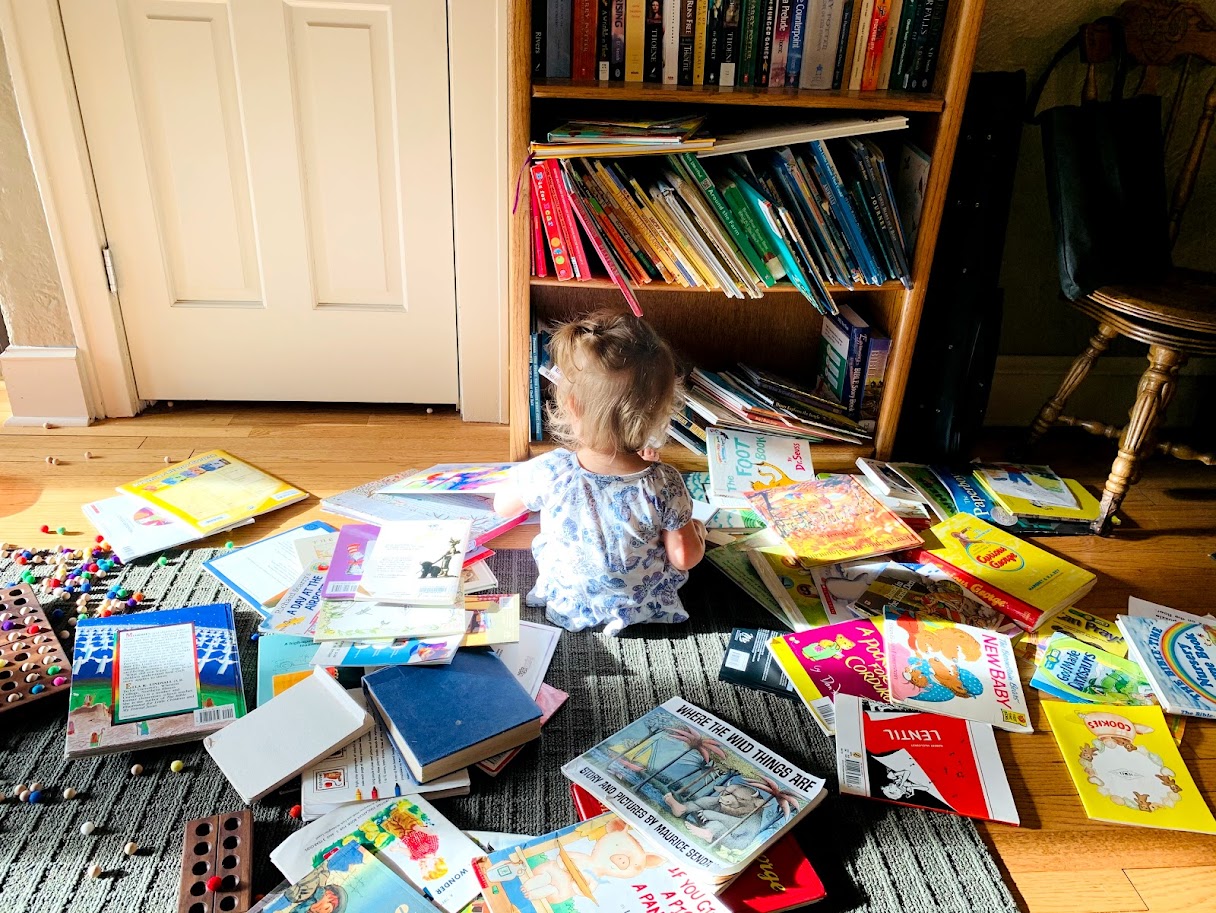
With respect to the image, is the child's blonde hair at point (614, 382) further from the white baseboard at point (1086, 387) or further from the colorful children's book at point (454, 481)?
the white baseboard at point (1086, 387)

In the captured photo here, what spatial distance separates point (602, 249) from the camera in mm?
1851

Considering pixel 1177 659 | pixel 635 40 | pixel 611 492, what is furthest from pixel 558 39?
pixel 1177 659

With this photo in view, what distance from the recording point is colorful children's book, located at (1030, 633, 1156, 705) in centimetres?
155

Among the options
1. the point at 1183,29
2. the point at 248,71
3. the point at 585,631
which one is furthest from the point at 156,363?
the point at 1183,29

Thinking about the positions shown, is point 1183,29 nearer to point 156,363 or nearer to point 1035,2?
point 1035,2

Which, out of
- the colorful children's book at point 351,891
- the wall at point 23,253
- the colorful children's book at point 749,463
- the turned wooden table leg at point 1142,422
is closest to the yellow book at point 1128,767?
the turned wooden table leg at point 1142,422

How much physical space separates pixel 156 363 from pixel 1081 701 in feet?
6.72

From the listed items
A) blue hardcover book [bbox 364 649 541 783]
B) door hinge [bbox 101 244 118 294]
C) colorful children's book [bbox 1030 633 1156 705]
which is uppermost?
door hinge [bbox 101 244 118 294]

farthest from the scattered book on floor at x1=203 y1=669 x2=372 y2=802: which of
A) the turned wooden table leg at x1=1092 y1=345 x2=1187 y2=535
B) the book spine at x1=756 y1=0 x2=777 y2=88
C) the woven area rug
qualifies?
the turned wooden table leg at x1=1092 y1=345 x2=1187 y2=535

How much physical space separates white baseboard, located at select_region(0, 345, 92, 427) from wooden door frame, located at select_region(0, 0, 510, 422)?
0.07 feet

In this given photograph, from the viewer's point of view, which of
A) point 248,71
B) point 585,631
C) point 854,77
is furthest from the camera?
point 248,71

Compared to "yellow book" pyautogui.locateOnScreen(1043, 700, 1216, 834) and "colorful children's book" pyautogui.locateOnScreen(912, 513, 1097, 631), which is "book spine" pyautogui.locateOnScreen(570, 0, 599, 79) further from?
"yellow book" pyautogui.locateOnScreen(1043, 700, 1216, 834)

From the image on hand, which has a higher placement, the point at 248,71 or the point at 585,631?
the point at 248,71

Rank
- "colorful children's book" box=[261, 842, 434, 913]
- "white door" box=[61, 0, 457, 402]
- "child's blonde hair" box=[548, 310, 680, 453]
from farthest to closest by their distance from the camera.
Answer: "white door" box=[61, 0, 457, 402]
"child's blonde hair" box=[548, 310, 680, 453]
"colorful children's book" box=[261, 842, 434, 913]
